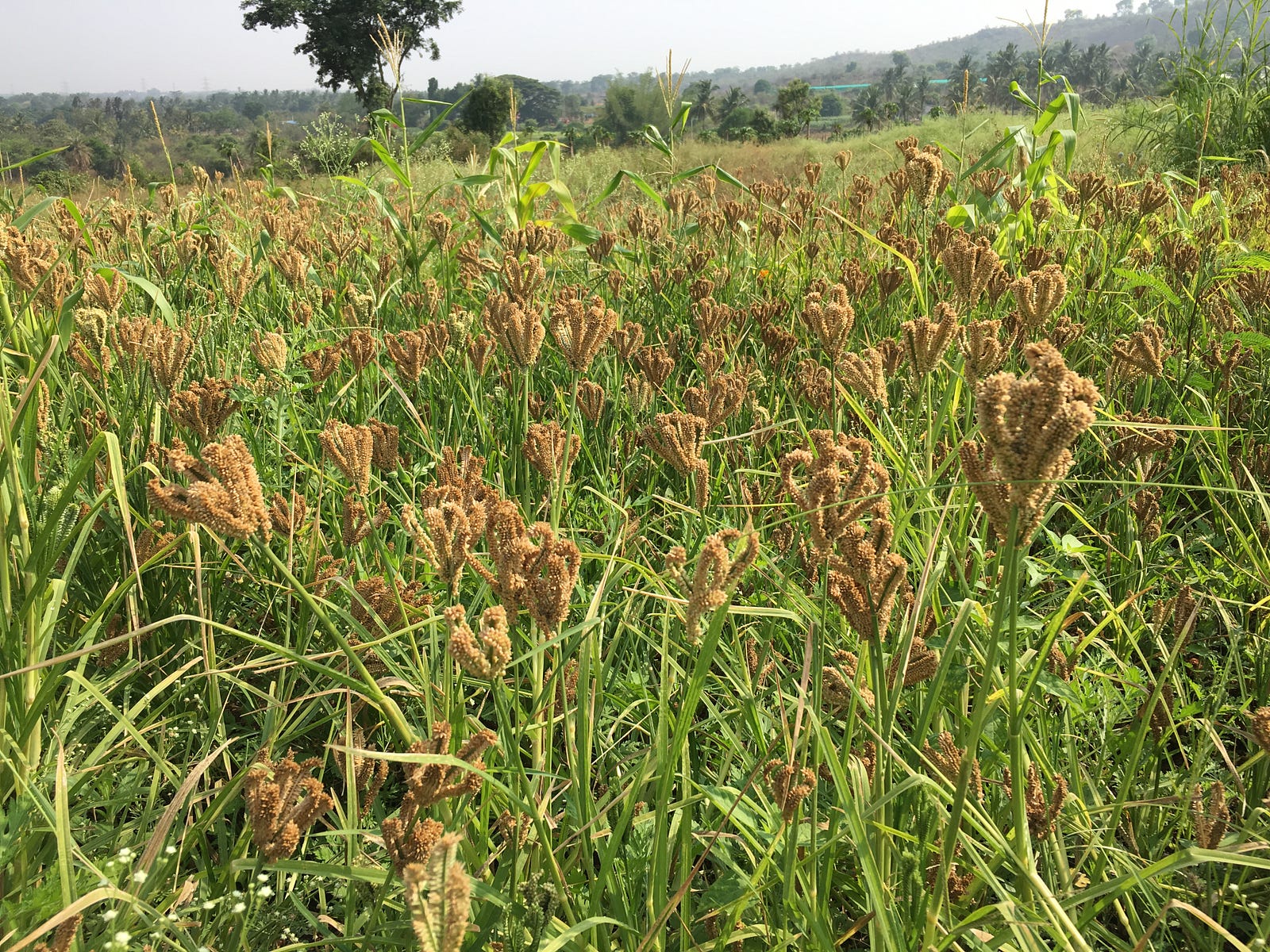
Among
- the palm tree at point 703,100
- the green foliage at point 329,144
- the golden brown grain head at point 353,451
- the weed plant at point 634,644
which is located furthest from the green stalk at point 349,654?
the palm tree at point 703,100

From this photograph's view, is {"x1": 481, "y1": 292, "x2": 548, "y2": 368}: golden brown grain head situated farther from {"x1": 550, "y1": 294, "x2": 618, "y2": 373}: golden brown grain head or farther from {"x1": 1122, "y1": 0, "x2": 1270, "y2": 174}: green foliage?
{"x1": 1122, "y1": 0, "x2": 1270, "y2": 174}: green foliage

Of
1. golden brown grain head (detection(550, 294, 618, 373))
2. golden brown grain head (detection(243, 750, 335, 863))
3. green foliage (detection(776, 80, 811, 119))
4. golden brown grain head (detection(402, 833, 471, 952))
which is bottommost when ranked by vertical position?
golden brown grain head (detection(243, 750, 335, 863))

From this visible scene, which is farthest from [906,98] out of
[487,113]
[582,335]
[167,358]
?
[167,358]

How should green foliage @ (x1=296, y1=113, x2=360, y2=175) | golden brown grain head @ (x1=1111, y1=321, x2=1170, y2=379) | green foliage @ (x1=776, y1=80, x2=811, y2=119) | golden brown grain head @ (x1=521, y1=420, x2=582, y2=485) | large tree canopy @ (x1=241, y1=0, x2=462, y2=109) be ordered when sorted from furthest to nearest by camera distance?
1. green foliage @ (x1=776, y1=80, x2=811, y2=119)
2. large tree canopy @ (x1=241, y1=0, x2=462, y2=109)
3. green foliage @ (x1=296, y1=113, x2=360, y2=175)
4. golden brown grain head @ (x1=1111, y1=321, x2=1170, y2=379)
5. golden brown grain head @ (x1=521, y1=420, x2=582, y2=485)

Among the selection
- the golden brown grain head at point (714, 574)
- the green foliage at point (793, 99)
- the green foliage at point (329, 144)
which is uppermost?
the green foliage at point (793, 99)

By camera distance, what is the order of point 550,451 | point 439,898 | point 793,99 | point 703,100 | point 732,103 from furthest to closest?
point 703,100, point 732,103, point 793,99, point 550,451, point 439,898

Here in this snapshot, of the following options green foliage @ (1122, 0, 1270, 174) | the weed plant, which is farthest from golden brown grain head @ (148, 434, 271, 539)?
green foliage @ (1122, 0, 1270, 174)

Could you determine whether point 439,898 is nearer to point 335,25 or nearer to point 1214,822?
point 1214,822

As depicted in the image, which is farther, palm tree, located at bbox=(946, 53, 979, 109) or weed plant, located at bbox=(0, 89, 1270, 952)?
palm tree, located at bbox=(946, 53, 979, 109)

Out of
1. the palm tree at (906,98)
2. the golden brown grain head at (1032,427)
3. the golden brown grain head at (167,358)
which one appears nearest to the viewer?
the golden brown grain head at (1032,427)

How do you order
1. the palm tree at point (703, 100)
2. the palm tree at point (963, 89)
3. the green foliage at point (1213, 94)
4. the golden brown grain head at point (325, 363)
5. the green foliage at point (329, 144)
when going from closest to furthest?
the golden brown grain head at point (325, 363) → the palm tree at point (963, 89) → the green foliage at point (1213, 94) → the green foliage at point (329, 144) → the palm tree at point (703, 100)

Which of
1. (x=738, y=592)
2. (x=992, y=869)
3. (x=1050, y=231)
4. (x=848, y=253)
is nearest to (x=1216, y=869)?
(x=992, y=869)

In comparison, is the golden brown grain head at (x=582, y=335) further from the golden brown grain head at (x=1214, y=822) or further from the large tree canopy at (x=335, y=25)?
the large tree canopy at (x=335, y=25)

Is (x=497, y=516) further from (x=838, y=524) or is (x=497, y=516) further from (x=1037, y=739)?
(x=1037, y=739)
